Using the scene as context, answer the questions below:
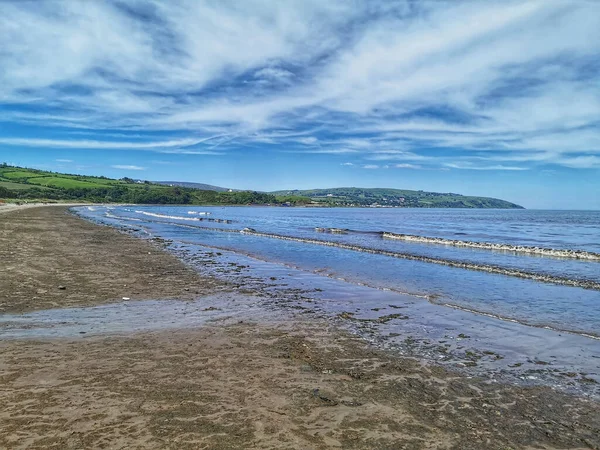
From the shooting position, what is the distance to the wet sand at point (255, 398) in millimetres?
5383

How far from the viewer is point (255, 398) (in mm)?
6566

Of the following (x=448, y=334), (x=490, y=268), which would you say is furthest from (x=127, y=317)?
(x=490, y=268)

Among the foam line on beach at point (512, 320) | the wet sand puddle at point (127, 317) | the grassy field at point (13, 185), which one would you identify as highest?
the grassy field at point (13, 185)

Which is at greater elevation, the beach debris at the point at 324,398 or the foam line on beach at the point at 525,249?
the foam line on beach at the point at 525,249

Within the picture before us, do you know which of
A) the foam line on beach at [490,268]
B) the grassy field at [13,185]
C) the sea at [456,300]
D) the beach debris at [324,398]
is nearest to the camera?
the beach debris at [324,398]

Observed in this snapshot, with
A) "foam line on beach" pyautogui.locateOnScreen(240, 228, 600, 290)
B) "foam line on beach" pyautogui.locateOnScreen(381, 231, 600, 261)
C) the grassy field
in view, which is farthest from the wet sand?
the grassy field

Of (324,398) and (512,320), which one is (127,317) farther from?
(512,320)

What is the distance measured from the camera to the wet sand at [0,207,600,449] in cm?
538

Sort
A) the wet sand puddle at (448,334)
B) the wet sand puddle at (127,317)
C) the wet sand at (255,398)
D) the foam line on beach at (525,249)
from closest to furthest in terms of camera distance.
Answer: the wet sand at (255,398)
the wet sand puddle at (448,334)
the wet sand puddle at (127,317)
the foam line on beach at (525,249)

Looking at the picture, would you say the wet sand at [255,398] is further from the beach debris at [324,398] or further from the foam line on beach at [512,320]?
the foam line on beach at [512,320]

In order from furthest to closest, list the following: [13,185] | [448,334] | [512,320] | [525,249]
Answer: [13,185] < [525,249] < [512,320] < [448,334]

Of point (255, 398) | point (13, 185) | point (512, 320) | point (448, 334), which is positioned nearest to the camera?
point (255, 398)

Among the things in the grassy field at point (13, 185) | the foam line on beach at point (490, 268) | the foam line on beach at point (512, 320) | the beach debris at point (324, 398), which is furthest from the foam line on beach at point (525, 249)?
the grassy field at point (13, 185)

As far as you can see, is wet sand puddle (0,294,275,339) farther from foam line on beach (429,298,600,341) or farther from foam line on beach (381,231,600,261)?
foam line on beach (381,231,600,261)
